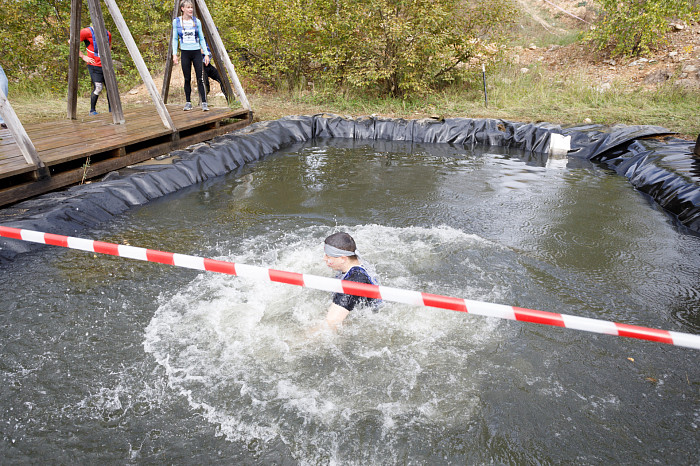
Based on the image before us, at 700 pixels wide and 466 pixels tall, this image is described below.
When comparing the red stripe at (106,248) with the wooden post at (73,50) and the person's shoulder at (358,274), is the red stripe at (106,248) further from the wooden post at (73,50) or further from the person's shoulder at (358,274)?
the wooden post at (73,50)

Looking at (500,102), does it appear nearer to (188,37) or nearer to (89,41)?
(188,37)

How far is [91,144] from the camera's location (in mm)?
6516

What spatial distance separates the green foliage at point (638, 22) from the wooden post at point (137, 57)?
13.0m

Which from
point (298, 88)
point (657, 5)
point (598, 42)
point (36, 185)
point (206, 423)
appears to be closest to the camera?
point (206, 423)

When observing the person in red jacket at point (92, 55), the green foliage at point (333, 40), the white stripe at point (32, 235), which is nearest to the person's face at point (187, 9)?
the person in red jacket at point (92, 55)

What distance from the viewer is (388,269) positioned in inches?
172

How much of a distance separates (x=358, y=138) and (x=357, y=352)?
8.16 metres

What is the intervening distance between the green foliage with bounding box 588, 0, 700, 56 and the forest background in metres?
0.04

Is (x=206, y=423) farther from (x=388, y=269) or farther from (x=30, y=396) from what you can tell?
(x=388, y=269)

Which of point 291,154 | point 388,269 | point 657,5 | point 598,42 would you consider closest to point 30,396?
point 388,269

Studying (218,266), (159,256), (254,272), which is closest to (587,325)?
(254,272)

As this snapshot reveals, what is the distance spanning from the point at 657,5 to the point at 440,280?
13.0 metres

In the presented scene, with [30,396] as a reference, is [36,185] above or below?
above

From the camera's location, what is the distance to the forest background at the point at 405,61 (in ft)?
37.4
